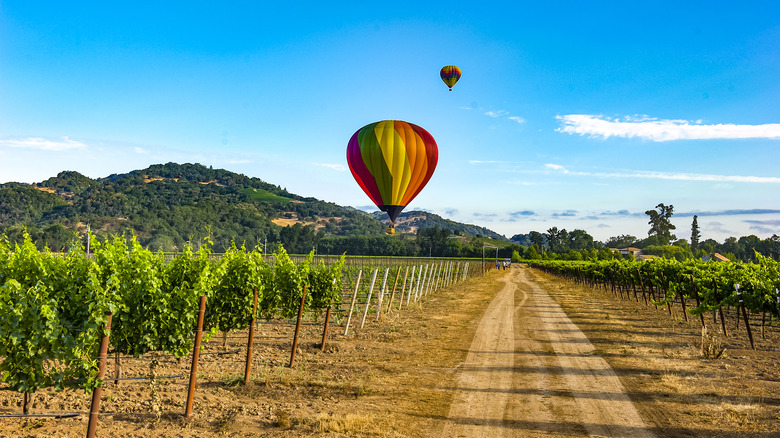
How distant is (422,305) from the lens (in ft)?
81.0

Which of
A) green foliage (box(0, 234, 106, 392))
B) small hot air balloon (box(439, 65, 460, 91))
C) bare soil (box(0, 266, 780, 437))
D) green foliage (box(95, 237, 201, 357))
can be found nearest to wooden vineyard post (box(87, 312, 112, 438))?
green foliage (box(0, 234, 106, 392))

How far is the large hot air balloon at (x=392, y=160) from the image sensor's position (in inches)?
1121

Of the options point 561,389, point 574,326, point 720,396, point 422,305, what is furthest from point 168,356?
point 422,305

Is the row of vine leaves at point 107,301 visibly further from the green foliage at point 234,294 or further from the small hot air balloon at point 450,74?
the small hot air balloon at point 450,74

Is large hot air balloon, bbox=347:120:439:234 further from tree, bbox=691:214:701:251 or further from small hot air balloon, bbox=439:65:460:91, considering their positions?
tree, bbox=691:214:701:251

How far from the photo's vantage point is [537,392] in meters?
9.13

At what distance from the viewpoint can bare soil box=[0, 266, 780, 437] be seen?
23.5 ft

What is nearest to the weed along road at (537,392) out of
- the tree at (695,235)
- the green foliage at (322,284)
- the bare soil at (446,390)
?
the bare soil at (446,390)

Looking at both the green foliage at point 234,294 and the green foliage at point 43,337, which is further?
the green foliage at point 234,294

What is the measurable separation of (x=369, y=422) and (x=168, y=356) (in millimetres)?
6141

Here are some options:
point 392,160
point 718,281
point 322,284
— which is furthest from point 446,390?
point 392,160

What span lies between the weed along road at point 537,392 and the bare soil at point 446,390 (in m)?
0.03

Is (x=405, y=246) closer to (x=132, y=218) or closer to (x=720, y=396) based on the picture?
(x=132, y=218)

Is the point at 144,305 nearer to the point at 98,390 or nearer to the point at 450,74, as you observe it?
the point at 98,390
